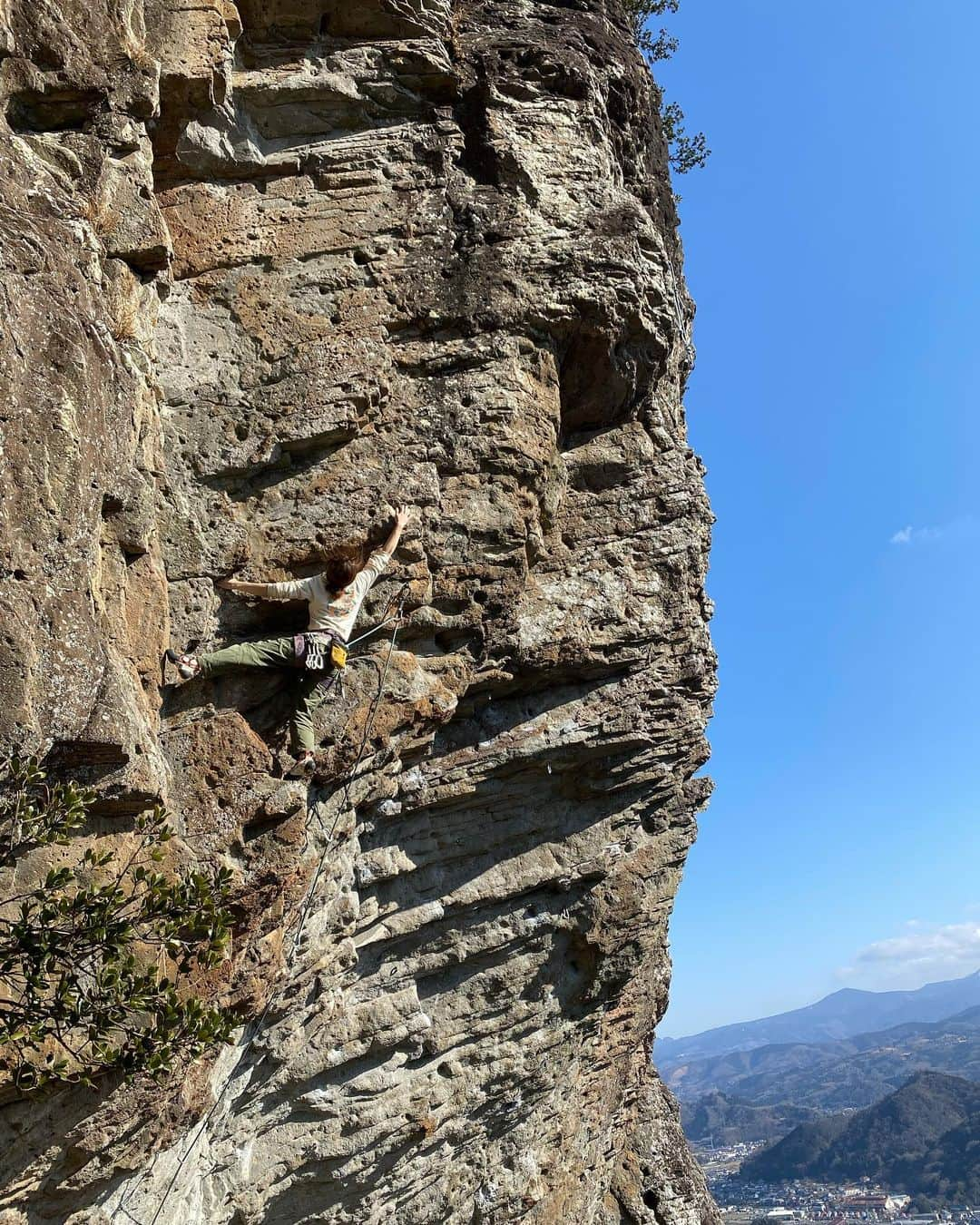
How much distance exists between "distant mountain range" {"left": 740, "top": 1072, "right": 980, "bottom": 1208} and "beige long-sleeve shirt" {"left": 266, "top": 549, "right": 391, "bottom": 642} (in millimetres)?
134675

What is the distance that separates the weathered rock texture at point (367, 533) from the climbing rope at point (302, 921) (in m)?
0.07

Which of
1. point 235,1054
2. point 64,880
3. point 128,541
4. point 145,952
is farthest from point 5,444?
point 235,1054

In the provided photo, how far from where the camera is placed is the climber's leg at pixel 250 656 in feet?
28.1

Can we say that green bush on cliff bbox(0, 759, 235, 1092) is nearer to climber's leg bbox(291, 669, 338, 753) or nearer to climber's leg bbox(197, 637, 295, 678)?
climber's leg bbox(197, 637, 295, 678)

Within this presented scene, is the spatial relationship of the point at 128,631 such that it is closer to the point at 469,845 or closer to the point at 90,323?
the point at 90,323

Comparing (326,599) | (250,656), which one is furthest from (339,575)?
(250,656)

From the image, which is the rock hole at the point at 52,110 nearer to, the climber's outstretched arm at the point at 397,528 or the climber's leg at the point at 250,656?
the climber's outstretched arm at the point at 397,528

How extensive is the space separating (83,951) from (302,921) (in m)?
3.55

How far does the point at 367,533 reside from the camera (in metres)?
10.0

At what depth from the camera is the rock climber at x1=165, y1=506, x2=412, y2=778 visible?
880 cm

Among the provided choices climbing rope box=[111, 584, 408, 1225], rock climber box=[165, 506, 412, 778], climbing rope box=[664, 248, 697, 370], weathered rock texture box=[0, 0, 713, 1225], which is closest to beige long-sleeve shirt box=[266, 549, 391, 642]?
rock climber box=[165, 506, 412, 778]

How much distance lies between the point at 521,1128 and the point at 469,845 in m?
4.98

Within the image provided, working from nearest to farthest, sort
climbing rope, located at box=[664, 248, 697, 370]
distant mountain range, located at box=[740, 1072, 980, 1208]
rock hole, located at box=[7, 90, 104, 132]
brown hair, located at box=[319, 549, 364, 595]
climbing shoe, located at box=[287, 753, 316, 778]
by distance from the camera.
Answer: rock hole, located at box=[7, 90, 104, 132] < climbing shoe, located at box=[287, 753, 316, 778] < brown hair, located at box=[319, 549, 364, 595] < climbing rope, located at box=[664, 248, 697, 370] < distant mountain range, located at box=[740, 1072, 980, 1208]

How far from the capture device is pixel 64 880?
603cm
